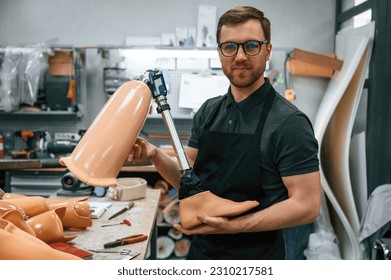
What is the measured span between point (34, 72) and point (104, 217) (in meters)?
2.02

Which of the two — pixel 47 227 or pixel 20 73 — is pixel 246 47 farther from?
pixel 20 73

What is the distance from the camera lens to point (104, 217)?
62.8 inches

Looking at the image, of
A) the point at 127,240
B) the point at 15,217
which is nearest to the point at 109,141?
the point at 15,217

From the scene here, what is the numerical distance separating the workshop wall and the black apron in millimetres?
2354

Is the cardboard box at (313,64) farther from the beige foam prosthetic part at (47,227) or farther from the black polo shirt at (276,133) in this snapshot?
the beige foam prosthetic part at (47,227)

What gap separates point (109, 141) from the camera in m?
0.73

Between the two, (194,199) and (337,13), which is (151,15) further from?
(194,199)

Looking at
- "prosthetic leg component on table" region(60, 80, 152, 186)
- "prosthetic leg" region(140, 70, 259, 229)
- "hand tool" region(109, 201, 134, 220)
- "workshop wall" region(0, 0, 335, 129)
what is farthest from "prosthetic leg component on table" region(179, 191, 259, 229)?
"workshop wall" region(0, 0, 335, 129)

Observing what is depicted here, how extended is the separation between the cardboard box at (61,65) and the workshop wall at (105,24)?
0.16 m

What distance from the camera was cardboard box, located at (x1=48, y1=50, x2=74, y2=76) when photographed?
10.8 ft

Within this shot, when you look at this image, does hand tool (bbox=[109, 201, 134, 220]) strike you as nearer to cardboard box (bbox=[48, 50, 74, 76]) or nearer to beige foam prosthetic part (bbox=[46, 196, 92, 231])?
beige foam prosthetic part (bbox=[46, 196, 92, 231])

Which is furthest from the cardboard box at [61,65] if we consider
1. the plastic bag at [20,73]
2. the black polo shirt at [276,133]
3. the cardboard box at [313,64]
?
the black polo shirt at [276,133]

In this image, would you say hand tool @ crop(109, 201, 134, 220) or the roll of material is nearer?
hand tool @ crop(109, 201, 134, 220)
